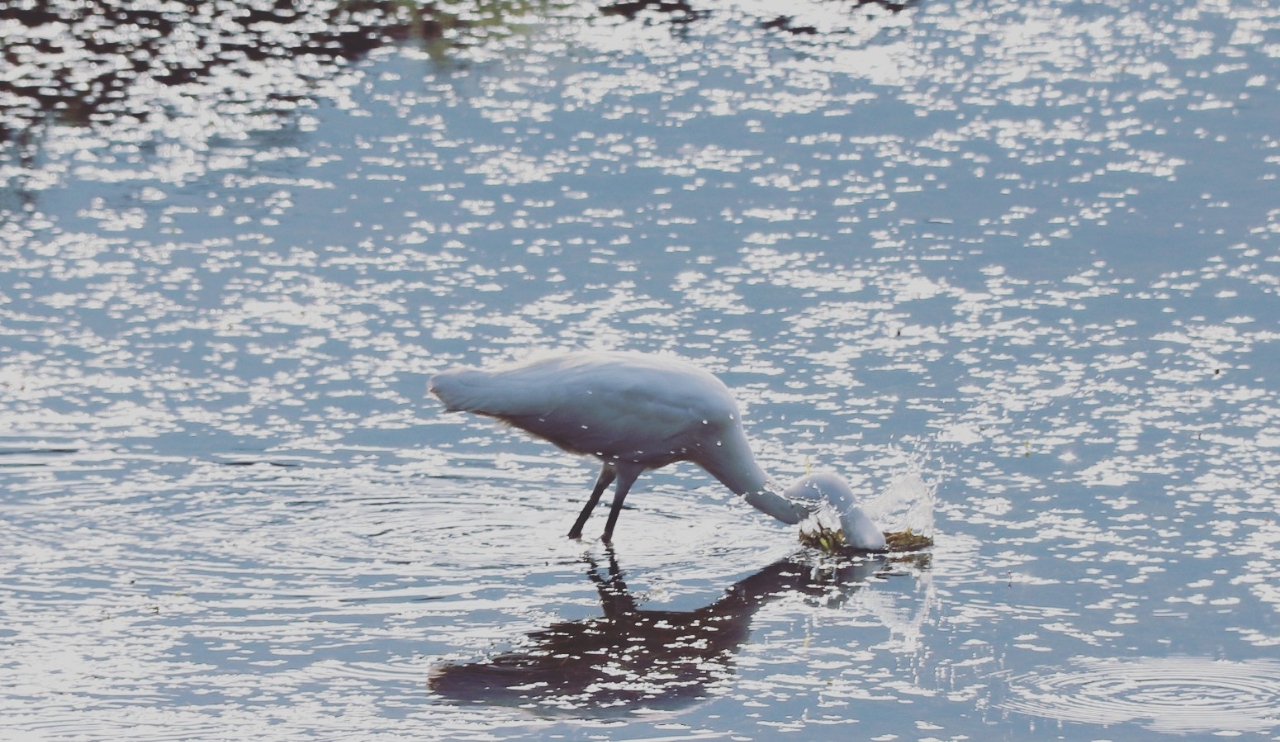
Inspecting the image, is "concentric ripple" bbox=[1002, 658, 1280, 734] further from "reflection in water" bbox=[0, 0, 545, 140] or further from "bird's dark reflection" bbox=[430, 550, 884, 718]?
"reflection in water" bbox=[0, 0, 545, 140]

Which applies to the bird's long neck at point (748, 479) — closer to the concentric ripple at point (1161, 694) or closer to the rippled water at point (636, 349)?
the rippled water at point (636, 349)

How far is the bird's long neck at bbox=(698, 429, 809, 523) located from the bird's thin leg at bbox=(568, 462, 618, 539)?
0.55m

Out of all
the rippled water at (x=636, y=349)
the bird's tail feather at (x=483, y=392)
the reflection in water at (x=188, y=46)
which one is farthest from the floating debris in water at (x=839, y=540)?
the reflection in water at (x=188, y=46)

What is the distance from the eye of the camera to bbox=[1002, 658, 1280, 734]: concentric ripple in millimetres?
8117

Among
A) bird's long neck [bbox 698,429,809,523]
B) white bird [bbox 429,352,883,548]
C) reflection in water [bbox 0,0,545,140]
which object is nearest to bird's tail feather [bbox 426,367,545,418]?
white bird [bbox 429,352,883,548]

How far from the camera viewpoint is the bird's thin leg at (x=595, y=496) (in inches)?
408

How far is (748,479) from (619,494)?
679mm

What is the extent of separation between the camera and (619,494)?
10414 mm

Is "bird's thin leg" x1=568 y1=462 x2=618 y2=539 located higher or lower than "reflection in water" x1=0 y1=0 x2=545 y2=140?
lower

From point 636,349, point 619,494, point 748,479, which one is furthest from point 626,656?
point 636,349

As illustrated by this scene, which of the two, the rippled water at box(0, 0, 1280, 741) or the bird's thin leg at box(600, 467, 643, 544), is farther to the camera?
the bird's thin leg at box(600, 467, 643, 544)

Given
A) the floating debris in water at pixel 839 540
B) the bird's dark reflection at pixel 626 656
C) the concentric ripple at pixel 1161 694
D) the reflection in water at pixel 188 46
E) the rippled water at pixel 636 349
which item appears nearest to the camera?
the concentric ripple at pixel 1161 694

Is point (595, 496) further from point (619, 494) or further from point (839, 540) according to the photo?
point (839, 540)

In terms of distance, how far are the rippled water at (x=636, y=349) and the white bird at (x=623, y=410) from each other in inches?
12.5
